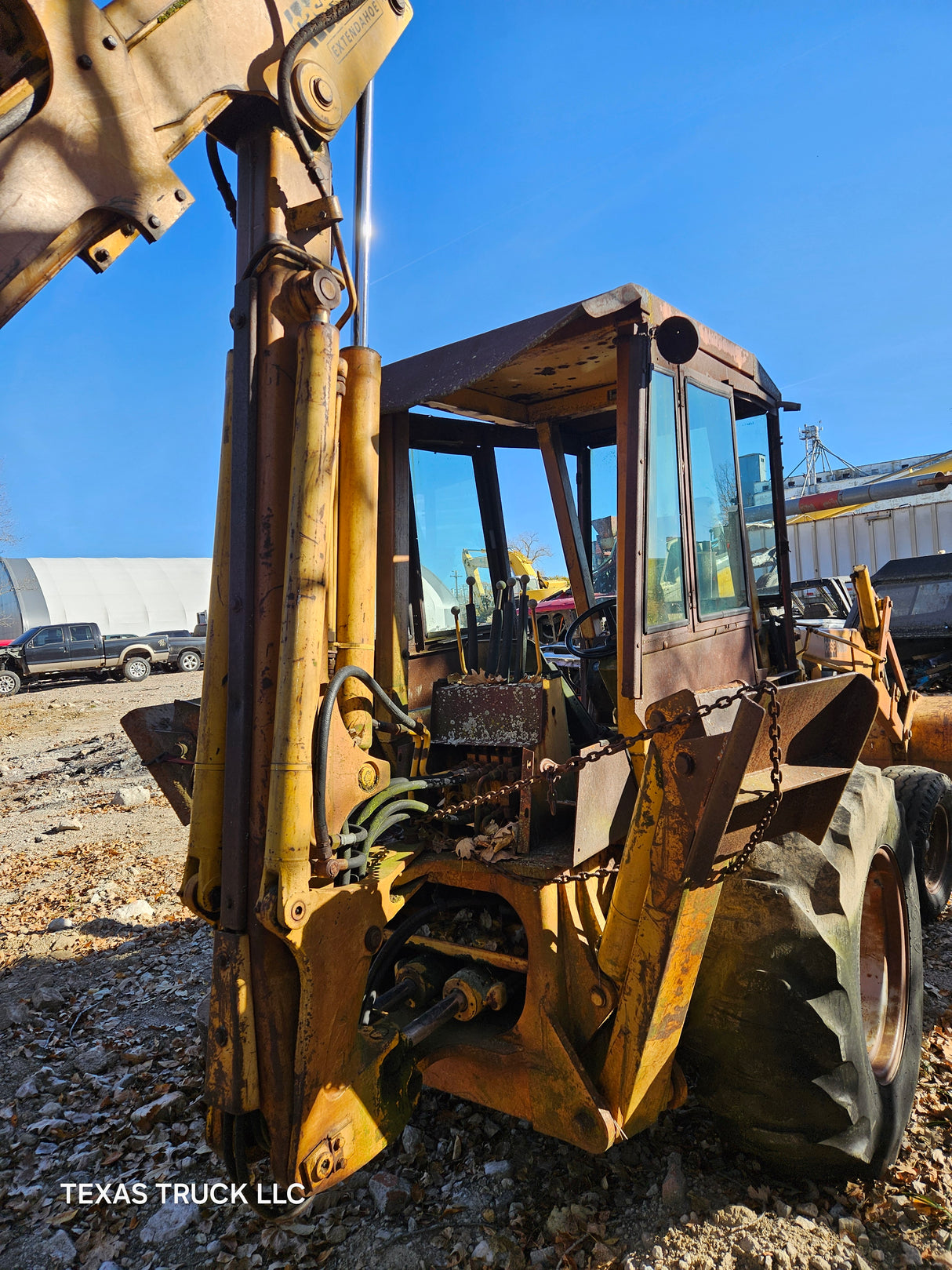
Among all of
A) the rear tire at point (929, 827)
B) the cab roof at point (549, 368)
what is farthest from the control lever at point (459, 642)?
the rear tire at point (929, 827)

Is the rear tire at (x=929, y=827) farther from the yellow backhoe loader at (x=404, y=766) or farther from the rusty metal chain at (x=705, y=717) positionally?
the rusty metal chain at (x=705, y=717)

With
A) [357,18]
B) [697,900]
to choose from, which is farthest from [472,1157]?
[357,18]

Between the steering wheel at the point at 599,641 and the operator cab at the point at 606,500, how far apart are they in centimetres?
1

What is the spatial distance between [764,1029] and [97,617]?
117 feet

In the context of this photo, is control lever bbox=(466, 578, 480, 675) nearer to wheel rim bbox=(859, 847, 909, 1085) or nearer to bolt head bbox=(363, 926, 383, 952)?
bolt head bbox=(363, 926, 383, 952)

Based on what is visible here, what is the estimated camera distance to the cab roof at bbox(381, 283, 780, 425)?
7.77 feet

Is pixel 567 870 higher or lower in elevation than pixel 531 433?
lower

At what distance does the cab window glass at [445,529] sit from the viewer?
3.23 meters

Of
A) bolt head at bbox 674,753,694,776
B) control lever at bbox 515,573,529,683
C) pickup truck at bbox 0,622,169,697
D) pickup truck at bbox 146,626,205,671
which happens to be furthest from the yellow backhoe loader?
pickup truck at bbox 146,626,205,671

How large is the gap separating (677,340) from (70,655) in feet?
69.3

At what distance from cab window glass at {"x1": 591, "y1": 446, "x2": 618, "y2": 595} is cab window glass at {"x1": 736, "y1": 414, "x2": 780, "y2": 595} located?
1.95ft

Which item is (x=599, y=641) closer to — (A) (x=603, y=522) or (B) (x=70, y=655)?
(A) (x=603, y=522)

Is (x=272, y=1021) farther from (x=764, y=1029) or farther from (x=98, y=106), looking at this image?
(x=98, y=106)

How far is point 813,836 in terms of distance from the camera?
95.2 inches
